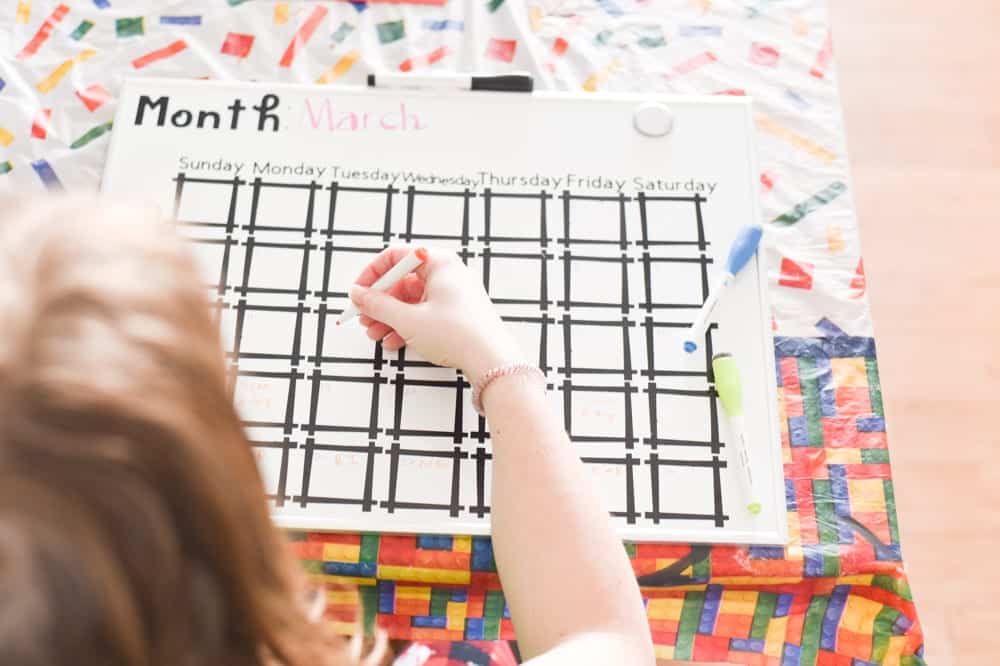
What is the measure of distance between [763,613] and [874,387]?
21 cm

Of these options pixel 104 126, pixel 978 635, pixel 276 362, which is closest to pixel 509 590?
pixel 276 362

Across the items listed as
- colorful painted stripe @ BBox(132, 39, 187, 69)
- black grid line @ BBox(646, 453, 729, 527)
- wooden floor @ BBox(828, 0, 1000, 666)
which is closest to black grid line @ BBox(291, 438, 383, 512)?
black grid line @ BBox(646, 453, 729, 527)

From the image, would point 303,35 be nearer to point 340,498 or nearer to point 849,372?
point 340,498

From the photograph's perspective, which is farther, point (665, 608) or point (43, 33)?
point (43, 33)

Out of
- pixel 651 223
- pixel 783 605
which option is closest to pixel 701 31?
pixel 651 223

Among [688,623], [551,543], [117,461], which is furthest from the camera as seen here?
[688,623]

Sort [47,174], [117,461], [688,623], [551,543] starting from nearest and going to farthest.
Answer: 1. [117,461]
2. [551,543]
3. [688,623]
4. [47,174]

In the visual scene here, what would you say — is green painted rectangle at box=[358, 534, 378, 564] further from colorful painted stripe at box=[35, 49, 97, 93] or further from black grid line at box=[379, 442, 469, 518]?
colorful painted stripe at box=[35, 49, 97, 93]

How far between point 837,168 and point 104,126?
681mm

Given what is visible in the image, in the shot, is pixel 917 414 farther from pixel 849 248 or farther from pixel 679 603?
pixel 679 603

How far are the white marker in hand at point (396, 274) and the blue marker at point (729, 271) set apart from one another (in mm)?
227

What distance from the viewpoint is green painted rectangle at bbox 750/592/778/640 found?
749 millimetres

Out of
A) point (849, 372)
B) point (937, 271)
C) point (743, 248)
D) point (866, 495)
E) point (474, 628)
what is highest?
point (937, 271)

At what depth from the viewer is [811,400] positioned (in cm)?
79
